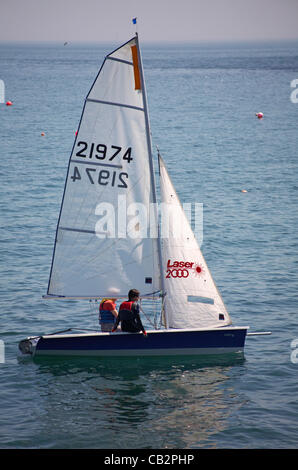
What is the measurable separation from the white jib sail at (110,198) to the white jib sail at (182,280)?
1.46 feet

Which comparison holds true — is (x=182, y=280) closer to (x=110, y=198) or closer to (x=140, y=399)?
(x=110, y=198)

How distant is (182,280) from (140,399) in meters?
3.93

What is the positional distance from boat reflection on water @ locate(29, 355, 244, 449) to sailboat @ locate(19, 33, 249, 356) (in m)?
0.41

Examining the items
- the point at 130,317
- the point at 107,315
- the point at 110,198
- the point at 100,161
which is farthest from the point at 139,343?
the point at 100,161

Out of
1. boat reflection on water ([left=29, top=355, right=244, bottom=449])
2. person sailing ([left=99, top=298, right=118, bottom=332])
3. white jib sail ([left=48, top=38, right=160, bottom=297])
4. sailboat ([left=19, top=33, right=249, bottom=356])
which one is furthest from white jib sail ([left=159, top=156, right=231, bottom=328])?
person sailing ([left=99, top=298, right=118, bottom=332])

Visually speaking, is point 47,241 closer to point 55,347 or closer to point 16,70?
point 55,347

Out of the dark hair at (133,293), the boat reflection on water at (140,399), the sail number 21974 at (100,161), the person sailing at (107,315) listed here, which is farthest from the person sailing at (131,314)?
the sail number 21974 at (100,161)

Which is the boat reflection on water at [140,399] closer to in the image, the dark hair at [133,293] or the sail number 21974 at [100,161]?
the dark hair at [133,293]

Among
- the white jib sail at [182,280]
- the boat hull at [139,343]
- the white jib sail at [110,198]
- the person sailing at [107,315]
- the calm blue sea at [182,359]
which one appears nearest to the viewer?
the calm blue sea at [182,359]

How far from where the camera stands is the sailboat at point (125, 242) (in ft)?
64.5

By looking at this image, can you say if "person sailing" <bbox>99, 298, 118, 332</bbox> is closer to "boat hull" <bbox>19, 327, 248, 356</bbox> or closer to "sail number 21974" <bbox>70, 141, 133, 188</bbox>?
"boat hull" <bbox>19, 327, 248, 356</bbox>

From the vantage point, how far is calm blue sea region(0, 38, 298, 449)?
17172mm
